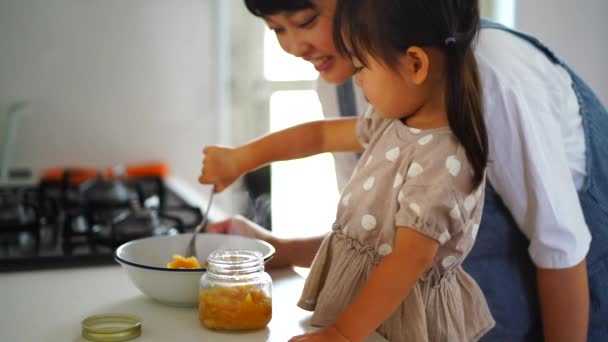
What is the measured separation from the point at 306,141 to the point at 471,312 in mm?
351

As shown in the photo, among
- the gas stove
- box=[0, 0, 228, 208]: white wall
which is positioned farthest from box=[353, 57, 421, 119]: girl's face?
box=[0, 0, 228, 208]: white wall

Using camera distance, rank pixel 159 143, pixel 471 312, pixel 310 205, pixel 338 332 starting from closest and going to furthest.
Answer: pixel 338 332
pixel 471 312
pixel 159 143
pixel 310 205

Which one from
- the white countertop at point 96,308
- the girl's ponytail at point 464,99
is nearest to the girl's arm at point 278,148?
the white countertop at point 96,308

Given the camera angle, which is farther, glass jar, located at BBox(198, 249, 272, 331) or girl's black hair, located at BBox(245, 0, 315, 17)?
girl's black hair, located at BBox(245, 0, 315, 17)

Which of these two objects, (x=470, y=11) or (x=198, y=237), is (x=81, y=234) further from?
(x=470, y=11)

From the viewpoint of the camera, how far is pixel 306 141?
99cm

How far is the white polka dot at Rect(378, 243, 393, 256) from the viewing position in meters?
0.76

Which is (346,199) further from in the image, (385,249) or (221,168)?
(221,168)

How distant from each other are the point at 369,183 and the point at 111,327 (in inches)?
13.0

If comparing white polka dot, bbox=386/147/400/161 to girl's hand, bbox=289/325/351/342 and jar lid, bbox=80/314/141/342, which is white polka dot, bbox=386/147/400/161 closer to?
girl's hand, bbox=289/325/351/342

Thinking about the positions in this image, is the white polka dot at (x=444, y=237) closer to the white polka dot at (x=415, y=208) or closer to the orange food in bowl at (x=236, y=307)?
the white polka dot at (x=415, y=208)

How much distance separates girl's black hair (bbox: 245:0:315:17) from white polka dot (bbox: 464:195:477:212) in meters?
0.37

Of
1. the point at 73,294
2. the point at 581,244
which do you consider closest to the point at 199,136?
the point at 73,294

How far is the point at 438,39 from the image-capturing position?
2.39 feet
